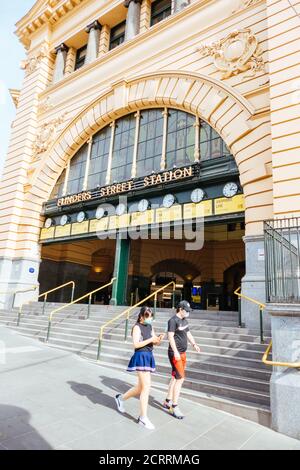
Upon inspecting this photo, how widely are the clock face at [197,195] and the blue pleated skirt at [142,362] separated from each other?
8.27 meters

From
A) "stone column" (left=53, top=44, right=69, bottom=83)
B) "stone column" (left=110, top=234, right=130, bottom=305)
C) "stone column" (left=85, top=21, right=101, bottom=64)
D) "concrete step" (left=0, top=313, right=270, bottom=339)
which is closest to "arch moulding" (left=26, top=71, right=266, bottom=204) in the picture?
"stone column" (left=85, top=21, right=101, bottom=64)

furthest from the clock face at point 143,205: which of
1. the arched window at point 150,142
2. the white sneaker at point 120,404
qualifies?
the white sneaker at point 120,404

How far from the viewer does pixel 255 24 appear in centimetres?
1201

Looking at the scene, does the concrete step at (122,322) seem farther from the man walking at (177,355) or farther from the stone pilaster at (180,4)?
the stone pilaster at (180,4)

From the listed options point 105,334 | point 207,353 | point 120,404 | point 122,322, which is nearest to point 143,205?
point 122,322

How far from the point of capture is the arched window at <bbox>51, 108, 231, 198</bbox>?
1310 cm

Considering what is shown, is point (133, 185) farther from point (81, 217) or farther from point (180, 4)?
point (180, 4)

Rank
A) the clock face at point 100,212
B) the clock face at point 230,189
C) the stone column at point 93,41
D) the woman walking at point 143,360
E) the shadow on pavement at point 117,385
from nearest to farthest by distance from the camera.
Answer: the woman walking at point 143,360 < the shadow on pavement at point 117,385 < the clock face at point 230,189 < the clock face at point 100,212 < the stone column at point 93,41

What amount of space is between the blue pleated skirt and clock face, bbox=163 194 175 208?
8.80 metres

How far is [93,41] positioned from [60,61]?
338 centimetres

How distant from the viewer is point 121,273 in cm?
1422

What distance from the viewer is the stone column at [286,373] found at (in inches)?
188

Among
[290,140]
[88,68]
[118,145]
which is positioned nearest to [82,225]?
[118,145]
